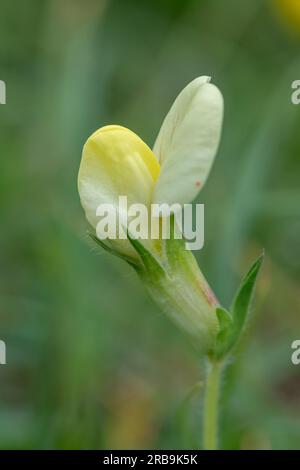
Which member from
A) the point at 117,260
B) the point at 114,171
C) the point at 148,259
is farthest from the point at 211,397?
the point at 117,260

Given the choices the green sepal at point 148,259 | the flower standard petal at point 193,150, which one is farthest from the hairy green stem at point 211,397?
the flower standard petal at point 193,150

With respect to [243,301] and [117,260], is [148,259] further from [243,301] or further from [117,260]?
[117,260]

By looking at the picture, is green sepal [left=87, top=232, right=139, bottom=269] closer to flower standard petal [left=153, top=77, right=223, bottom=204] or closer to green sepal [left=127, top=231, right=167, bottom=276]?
green sepal [left=127, top=231, right=167, bottom=276]

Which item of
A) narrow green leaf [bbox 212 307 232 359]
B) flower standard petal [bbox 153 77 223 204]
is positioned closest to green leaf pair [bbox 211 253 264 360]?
narrow green leaf [bbox 212 307 232 359]
